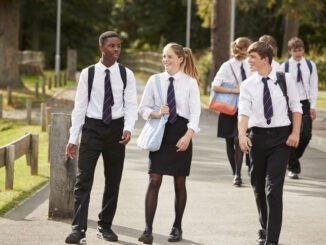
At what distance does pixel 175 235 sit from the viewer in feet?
28.2

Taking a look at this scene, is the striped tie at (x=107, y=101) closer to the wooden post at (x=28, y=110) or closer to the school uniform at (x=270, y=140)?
the school uniform at (x=270, y=140)

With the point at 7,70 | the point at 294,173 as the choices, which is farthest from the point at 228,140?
the point at 7,70

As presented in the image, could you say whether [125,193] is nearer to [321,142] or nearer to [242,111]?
[242,111]

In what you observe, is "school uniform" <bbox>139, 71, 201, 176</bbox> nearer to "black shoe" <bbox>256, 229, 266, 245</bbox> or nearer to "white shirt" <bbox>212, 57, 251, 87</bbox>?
"black shoe" <bbox>256, 229, 266, 245</bbox>

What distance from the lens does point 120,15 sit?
6556cm

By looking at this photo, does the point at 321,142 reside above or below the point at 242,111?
below

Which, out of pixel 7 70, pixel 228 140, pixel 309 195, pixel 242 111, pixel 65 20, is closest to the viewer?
pixel 242 111

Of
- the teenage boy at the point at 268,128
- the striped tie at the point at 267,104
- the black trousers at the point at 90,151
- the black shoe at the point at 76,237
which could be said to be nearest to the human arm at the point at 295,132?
the teenage boy at the point at 268,128

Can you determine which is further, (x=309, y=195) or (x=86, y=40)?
(x=86, y=40)

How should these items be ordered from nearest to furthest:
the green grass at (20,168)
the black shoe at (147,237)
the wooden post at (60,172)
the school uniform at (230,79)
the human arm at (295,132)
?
the human arm at (295,132)
the black shoe at (147,237)
the wooden post at (60,172)
the green grass at (20,168)
the school uniform at (230,79)

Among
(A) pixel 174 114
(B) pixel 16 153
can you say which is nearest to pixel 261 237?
(A) pixel 174 114

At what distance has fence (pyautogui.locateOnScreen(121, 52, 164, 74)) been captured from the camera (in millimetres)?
47781

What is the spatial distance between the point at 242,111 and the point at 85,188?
4.72ft

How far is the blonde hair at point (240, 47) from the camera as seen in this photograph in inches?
467
